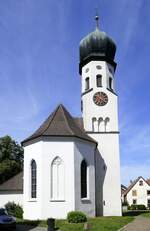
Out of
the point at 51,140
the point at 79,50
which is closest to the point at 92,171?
the point at 51,140

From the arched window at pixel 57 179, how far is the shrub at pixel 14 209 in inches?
239

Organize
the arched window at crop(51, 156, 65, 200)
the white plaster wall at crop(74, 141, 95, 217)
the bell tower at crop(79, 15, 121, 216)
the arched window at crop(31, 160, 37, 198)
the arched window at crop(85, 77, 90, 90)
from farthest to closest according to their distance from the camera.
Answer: the arched window at crop(85, 77, 90, 90) → the bell tower at crop(79, 15, 121, 216) → the arched window at crop(31, 160, 37, 198) → the white plaster wall at crop(74, 141, 95, 217) → the arched window at crop(51, 156, 65, 200)

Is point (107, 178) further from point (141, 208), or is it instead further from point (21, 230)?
point (141, 208)

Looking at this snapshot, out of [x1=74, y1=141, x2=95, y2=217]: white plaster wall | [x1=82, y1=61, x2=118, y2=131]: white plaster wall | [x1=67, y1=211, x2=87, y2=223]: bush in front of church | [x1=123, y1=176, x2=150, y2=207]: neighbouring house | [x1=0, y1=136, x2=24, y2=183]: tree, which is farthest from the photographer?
[x1=123, y1=176, x2=150, y2=207]: neighbouring house

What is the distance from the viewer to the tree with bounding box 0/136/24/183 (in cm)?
4941

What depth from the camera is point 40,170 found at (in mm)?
28328

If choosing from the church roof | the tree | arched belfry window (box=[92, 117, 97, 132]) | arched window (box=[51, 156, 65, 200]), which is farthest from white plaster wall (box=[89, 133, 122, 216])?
the tree

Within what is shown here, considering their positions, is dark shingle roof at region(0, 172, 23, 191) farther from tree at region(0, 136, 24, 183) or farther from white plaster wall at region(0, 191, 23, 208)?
tree at region(0, 136, 24, 183)

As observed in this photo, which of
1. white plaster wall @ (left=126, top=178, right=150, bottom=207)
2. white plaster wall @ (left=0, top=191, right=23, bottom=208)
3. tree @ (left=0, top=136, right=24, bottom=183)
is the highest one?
tree @ (left=0, top=136, right=24, bottom=183)

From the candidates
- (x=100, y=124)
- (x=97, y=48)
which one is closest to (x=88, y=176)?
(x=100, y=124)

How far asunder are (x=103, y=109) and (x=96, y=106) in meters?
0.83

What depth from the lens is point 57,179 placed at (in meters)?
28.3

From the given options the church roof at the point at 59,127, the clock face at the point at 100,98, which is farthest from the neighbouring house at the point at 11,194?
the clock face at the point at 100,98

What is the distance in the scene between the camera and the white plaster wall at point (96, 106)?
119ft
